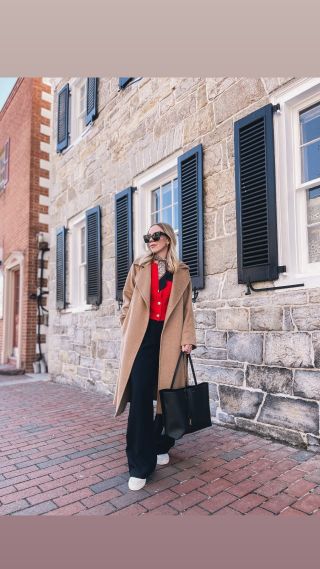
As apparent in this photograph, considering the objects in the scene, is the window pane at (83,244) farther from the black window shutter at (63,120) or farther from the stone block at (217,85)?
the stone block at (217,85)

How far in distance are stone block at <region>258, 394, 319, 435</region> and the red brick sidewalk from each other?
19 centimetres

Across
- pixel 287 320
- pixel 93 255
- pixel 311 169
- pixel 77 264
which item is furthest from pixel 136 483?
pixel 77 264

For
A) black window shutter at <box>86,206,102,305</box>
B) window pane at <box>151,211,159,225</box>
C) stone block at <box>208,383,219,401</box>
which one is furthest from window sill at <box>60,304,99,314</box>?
stone block at <box>208,383,219,401</box>

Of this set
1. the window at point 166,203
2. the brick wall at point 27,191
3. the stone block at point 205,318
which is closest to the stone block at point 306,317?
the stone block at point 205,318

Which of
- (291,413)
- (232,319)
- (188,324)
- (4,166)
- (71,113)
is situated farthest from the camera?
(4,166)

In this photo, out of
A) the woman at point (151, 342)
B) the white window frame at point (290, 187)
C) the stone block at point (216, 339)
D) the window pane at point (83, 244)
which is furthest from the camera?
the window pane at point (83, 244)

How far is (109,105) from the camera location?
6766mm

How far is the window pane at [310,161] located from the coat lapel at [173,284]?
156 cm

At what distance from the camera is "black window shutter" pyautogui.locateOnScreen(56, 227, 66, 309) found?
8.04 m

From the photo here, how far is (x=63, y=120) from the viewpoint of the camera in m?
8.46

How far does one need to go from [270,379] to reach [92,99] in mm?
6056

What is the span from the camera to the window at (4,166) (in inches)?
459

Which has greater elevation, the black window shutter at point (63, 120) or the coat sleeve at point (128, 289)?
the black window shutter at point (63, 120)

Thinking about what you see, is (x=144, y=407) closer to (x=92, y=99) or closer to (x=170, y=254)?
(x=170, y=254)
